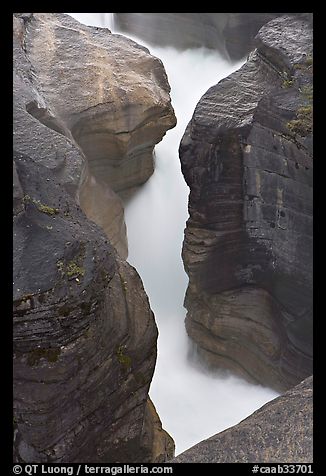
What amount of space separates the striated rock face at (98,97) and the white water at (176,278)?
0.75m

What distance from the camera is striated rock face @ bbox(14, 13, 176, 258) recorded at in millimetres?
10461

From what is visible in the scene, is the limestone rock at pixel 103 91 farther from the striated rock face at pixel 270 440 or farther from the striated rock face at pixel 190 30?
the striated rock face at pixel 270 440

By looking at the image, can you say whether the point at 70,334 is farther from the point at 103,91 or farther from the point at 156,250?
the point at 156,250

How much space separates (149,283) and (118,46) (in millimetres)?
5584

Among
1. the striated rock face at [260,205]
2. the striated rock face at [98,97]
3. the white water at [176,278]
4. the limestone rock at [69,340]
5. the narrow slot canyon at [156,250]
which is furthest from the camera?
the striated rock face at [98,97]

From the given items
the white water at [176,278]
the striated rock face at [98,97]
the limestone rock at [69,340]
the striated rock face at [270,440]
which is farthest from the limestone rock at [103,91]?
the striated rock face at [270,440]

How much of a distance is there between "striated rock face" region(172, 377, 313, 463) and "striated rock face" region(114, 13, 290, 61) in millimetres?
12567

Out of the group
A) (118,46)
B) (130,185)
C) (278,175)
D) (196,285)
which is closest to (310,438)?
(278,175)

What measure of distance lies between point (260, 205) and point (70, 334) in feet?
16.2

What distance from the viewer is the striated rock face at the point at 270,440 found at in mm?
5176

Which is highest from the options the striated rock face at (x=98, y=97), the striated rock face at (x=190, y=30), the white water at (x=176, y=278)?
the striated rock face at (x=190, y=30)

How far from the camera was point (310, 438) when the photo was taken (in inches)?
204

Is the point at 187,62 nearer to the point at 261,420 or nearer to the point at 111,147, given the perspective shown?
the point at 111,147

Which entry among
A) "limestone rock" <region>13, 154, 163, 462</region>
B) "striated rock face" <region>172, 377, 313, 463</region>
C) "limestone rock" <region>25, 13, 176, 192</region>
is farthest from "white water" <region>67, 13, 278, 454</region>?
"striated rock face" <region>172, 377, 313, 463</region>
